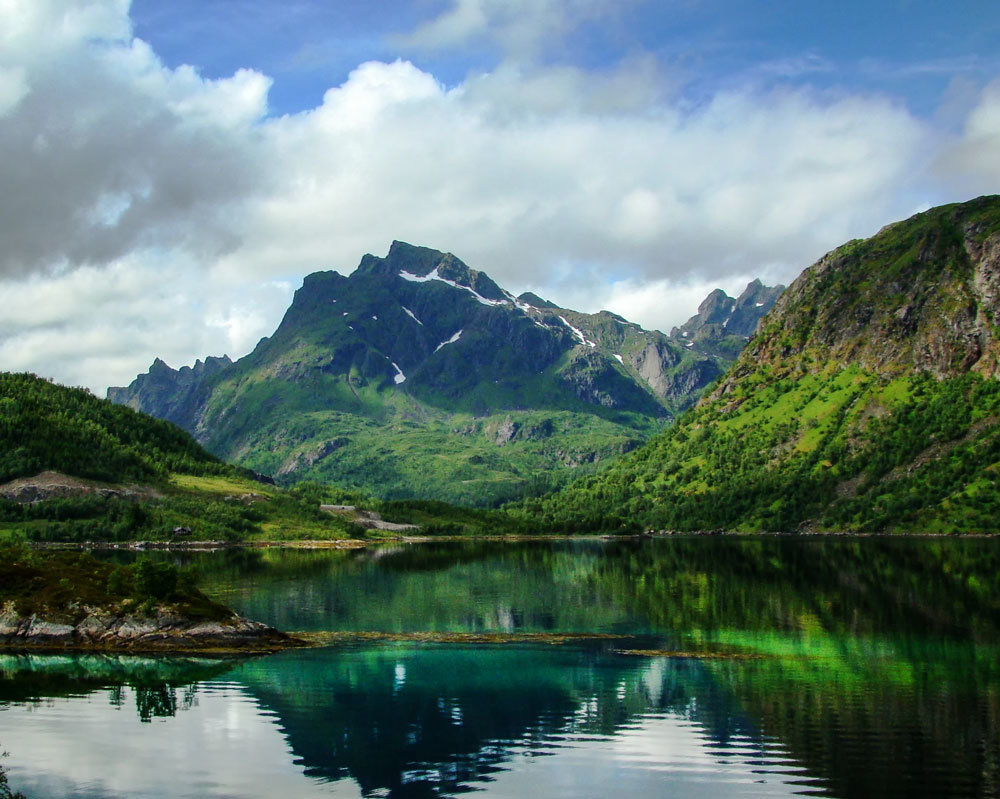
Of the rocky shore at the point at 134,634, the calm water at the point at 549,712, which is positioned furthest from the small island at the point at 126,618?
the calm water at the point at 549,712

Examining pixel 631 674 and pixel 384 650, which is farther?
pixel 384 650

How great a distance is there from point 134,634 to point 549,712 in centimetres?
4372

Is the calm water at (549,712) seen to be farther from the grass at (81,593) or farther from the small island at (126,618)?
the grass at (81,593)

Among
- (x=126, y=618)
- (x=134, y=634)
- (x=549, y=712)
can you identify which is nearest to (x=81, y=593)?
(x=126, y=618)

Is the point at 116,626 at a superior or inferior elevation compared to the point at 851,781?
superior

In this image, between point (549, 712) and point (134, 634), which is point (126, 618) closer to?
point (134, 634)

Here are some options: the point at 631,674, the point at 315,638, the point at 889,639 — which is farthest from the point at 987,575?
the point at 315,638

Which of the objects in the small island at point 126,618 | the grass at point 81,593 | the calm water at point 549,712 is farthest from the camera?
the grass at point 81,593

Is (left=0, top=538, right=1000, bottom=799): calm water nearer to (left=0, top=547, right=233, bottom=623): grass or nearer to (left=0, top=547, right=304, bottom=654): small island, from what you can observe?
(left=0, top=547, right=304, bottom=654): small island

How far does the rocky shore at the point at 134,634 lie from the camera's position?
3172 inches

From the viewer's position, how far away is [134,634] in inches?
3214

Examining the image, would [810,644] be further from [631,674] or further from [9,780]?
[9,780]

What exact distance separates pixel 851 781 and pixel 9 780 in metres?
39.9

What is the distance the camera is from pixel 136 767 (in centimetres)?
4594
